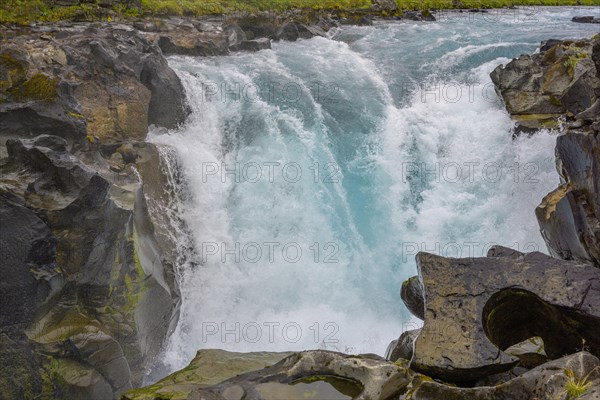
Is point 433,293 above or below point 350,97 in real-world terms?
below

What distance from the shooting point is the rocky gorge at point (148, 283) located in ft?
21.2

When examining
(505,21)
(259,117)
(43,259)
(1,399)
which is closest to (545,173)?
(259,117)

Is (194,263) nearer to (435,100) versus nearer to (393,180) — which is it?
(393,180)

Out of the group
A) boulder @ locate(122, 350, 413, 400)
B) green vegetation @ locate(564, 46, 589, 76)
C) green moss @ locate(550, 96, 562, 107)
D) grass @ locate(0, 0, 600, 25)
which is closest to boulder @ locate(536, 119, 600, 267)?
boulder @ locate(122, 350, 413, 400)

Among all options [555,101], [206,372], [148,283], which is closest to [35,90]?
[148,283]

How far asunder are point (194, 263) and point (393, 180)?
6.82 m

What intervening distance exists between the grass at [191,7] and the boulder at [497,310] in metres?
24.6

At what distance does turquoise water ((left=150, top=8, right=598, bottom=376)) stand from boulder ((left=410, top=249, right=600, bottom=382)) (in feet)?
17.1

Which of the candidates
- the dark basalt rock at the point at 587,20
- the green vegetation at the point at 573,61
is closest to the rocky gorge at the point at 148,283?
the green vegetation at the point at 573,61

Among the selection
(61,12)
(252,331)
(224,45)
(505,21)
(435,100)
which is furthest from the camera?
(505,21)

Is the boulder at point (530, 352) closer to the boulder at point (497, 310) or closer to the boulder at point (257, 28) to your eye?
the boulder at point (497, 310)

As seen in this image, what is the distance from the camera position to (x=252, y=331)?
13.5 metres

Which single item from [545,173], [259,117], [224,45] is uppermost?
[224,45]

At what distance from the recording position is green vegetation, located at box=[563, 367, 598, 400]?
5.57m
